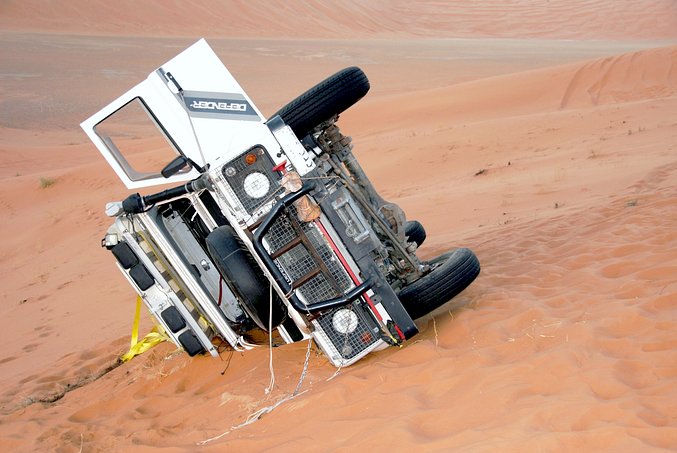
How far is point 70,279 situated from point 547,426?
38.2ft

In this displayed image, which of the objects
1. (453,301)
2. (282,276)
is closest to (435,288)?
(453,301)

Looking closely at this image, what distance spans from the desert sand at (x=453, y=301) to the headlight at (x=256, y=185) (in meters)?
1.55

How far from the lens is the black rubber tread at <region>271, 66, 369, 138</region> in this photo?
593 centimetres

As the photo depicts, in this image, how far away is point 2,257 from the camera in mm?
16422

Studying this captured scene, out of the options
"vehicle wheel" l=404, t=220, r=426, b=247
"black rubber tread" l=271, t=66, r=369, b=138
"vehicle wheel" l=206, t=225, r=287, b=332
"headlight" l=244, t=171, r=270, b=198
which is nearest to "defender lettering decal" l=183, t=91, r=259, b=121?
"black rubber tread" l=271, t=66, r=369, b=138

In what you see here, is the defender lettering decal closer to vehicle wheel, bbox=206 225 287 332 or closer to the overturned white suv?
the overturned white suv

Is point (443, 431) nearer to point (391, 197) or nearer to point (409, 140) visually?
point (391, 197)

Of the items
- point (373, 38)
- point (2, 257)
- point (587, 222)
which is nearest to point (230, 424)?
point (587, 222)

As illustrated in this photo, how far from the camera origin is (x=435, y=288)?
609cm

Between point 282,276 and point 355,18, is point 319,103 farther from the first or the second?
point 355,18

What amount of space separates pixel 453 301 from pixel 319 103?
223cm

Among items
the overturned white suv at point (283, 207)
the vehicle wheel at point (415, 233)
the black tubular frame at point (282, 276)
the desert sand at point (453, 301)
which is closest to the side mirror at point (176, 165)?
the overturned white suv at point (283, 207)

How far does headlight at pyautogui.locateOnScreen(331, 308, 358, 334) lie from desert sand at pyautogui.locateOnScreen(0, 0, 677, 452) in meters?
0.32

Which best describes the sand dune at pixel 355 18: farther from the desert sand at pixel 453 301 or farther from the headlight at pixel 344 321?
the headlight at pixel 344 321
